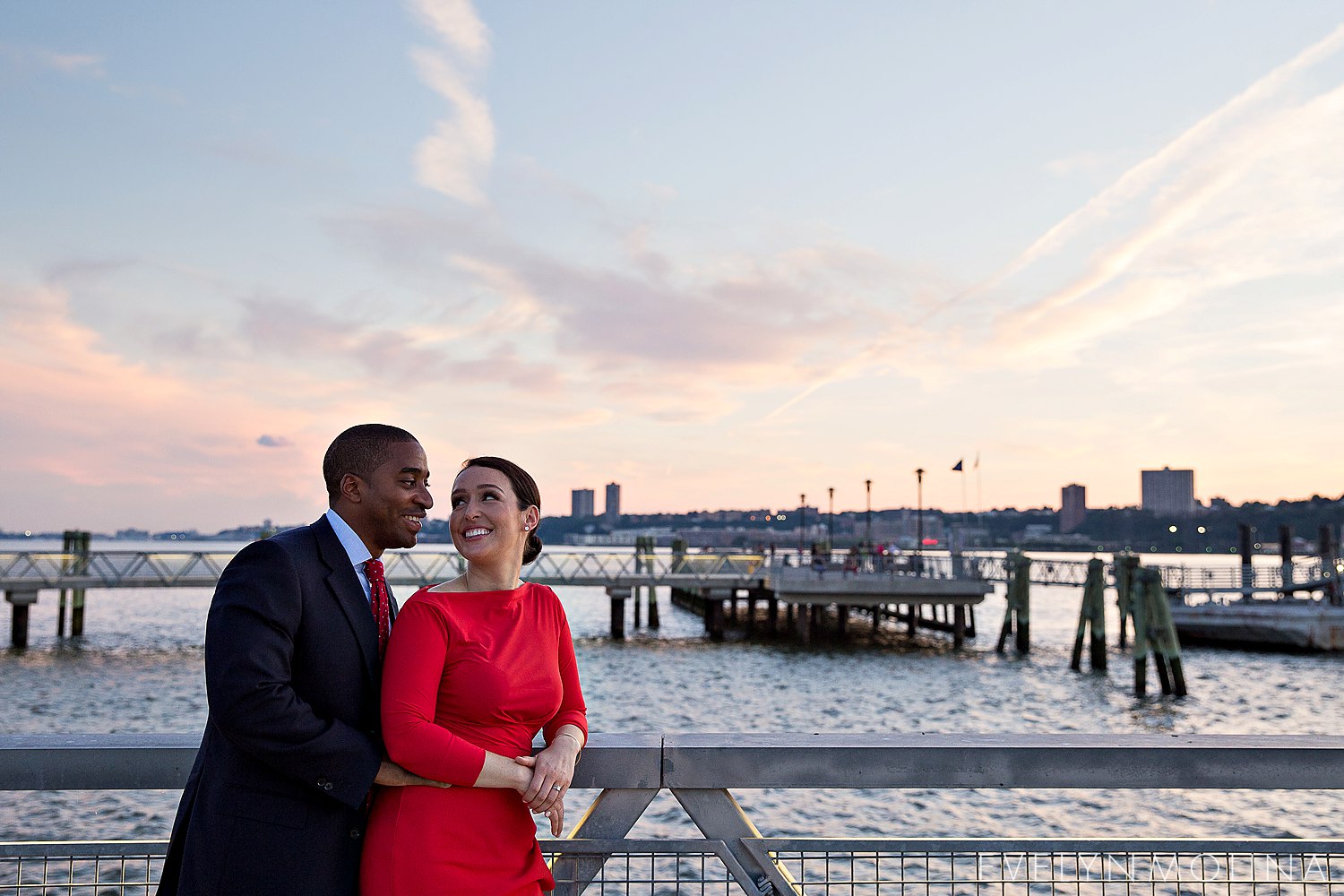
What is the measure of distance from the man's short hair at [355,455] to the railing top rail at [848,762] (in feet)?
2.85

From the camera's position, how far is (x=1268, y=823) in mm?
14430

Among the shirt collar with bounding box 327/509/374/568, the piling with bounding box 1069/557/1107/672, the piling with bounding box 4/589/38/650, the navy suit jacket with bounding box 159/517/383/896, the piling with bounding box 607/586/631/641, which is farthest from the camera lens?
the piling with bounding box 607/586/631/641

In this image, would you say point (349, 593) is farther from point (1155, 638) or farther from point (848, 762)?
point (1155, 638)

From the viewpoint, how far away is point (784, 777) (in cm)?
282

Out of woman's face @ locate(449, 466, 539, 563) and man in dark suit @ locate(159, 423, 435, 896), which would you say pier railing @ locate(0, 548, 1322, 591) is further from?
man in dark suit @ locate(159, 423, 435, 896)

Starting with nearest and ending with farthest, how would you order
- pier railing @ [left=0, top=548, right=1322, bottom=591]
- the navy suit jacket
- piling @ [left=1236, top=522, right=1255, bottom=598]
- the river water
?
1. the navy suit jacket
2. the river water
3. pier railing @ [left=0, top=548, right=1322, bottom=591]
4. piling @ [left=1236, top=522, right=1255, bottom=598]

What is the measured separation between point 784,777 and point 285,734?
1.35 meters

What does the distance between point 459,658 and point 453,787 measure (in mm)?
311

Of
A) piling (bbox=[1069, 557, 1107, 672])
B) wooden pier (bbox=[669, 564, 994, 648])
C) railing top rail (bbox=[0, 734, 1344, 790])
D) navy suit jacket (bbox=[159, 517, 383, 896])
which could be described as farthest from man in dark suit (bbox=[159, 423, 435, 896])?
wooden pier (bbox=[669, 564, 994, 648])

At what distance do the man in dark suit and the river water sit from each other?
209 cm

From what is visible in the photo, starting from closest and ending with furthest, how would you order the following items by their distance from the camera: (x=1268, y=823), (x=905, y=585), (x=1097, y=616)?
(x=1268, y=823)
(x=1097, y=616)
(x=905, y=585)

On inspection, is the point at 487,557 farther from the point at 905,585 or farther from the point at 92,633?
the point at 92,633

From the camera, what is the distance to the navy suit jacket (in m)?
2.27

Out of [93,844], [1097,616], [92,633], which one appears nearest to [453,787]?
[93,844]
